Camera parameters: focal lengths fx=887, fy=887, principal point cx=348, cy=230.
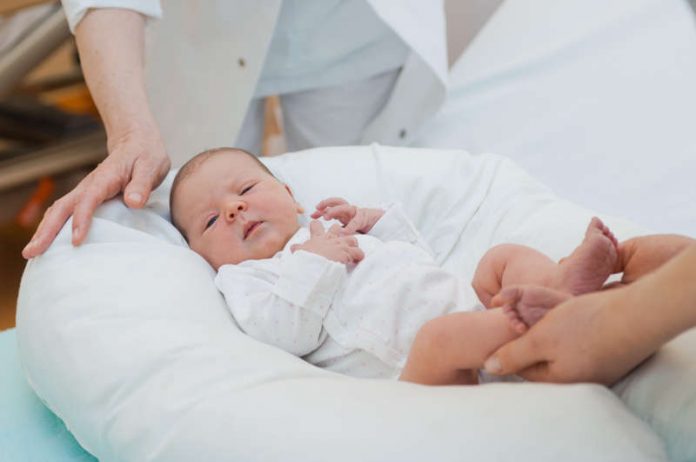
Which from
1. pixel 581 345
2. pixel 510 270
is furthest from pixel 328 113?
pixel 581 345

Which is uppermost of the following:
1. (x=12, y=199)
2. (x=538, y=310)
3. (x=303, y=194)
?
(x=538, y=310)

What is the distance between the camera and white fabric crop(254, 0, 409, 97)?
1636mm

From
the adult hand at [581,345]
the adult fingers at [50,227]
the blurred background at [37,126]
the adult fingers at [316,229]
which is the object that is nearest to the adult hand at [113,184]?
the adult fingers at [50,227]

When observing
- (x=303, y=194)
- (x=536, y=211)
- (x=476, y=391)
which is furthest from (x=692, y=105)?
(x=476, y=391)

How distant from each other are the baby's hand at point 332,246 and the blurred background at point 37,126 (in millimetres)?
1086

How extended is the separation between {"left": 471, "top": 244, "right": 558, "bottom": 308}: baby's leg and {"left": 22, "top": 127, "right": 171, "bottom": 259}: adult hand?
17.7 inches

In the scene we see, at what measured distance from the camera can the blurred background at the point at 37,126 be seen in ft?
6.51

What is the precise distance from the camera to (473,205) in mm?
1328

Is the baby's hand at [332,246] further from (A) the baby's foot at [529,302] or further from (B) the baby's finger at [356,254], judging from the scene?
(A) the baby's foot at [529,302]

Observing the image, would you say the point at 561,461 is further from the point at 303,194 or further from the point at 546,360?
the point at 303,194

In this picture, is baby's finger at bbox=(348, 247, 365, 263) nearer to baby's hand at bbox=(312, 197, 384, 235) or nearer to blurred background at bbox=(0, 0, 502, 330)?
baby's hand at bbox=(312, 197, 384, 235)

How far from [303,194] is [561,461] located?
0.74m

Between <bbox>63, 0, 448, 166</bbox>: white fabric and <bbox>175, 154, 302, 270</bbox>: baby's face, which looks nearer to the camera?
<bbox>175, 154, 302, 270</bbox>: baby's face

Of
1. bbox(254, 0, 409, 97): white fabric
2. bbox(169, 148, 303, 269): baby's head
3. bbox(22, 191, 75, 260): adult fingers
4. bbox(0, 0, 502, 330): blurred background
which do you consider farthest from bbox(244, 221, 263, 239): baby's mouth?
bbox(0, 0, 502, 330): blurred background
